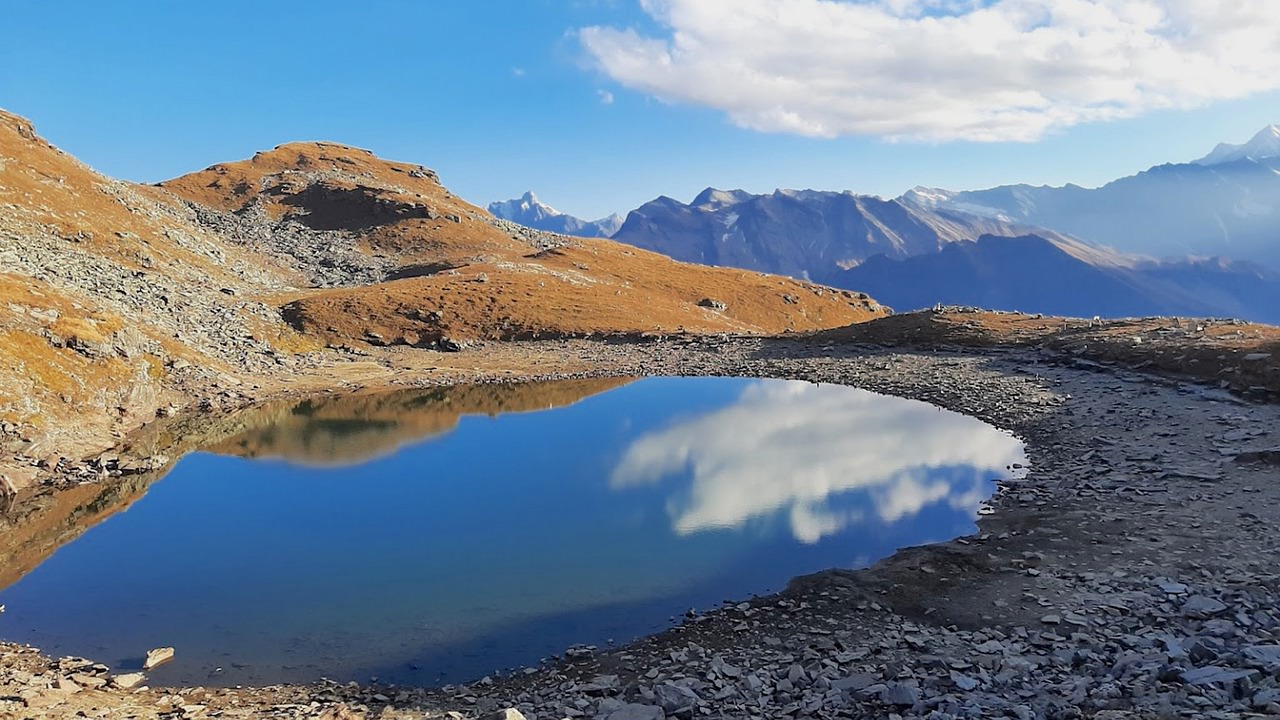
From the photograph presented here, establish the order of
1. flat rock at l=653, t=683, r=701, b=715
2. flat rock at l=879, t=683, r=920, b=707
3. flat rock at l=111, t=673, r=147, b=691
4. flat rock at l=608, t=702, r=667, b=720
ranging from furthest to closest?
flat rock at l=111, t=673, r=147, b=691
flat rock at l=653, t=683, r=701, b=715
flat rock at l=608, t=702, r=667, b=720
flat rock at l=879, t=683, r=920, b=707

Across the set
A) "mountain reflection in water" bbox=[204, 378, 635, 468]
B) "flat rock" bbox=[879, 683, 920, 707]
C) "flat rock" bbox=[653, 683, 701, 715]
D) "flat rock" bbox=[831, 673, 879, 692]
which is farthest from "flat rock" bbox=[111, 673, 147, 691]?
"mountain reflection in water" bbox=[204, 378, 635, 468]

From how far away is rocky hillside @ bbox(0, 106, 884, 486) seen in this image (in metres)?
34.7

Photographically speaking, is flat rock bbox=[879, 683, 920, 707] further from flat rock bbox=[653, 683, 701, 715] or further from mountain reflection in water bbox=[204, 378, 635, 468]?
mountain reflection in water bbox=[204, 378, 635, 468]

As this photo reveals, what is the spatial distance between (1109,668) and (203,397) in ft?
141

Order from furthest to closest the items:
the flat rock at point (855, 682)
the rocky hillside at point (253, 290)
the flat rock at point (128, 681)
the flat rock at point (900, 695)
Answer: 1. the rocky hillside at point (253, 290)
2. the flat rock at point (128, 681)
3. the flat rock at point (855, 682)
4. the flat rock at point (900, 695)

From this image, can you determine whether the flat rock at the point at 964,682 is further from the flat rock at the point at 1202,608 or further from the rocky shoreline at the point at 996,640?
the flat rock at the point at 1202,608

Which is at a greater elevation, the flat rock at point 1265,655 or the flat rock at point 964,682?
the flat rock at point 1265,655

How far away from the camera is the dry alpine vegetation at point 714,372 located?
43.6 ft

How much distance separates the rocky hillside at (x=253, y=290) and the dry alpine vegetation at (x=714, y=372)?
1.04 ft

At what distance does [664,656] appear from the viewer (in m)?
15.4

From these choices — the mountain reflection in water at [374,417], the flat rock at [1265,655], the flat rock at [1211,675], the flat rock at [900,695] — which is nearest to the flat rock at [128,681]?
the flat rock at [900,695]

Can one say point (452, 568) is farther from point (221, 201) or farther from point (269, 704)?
point (221, 201)

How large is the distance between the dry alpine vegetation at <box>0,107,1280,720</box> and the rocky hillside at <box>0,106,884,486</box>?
0.32 metres

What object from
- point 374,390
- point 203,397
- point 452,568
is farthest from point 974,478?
point 203,397
